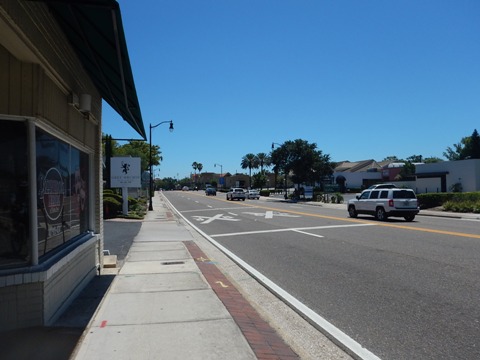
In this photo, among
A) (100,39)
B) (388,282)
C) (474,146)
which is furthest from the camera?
(474,146)

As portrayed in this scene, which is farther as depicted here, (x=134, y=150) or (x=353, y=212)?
(x=134, y=150)

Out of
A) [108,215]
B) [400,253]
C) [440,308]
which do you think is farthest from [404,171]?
[440,308]

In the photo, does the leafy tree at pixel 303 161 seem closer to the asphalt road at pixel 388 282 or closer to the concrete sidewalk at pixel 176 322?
the asphalt road at pixel 388 282

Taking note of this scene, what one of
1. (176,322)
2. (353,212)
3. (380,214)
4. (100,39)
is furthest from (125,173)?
(100,39)

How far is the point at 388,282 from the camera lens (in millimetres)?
8234

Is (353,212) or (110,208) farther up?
(110,208)

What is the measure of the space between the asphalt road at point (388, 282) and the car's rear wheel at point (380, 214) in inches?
275

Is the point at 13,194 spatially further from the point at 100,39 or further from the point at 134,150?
the point at 134,150

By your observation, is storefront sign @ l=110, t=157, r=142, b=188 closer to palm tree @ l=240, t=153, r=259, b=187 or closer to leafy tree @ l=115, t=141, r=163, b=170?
leafy tree @ l=115, t=141, r=163, b=170

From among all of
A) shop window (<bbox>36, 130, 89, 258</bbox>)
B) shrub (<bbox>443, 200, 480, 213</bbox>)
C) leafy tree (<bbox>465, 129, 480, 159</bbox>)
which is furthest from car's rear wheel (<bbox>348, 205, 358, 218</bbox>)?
leafy tree (<bbox>465, 129, 480, 159</bbox>)

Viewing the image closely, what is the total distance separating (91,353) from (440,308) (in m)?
4.79

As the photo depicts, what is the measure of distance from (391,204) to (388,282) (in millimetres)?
15088

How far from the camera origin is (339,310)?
6.55 metres

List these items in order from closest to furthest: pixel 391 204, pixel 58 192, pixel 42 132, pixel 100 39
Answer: pixel 100 39 → pixel 42 132 → pixel 58 192 → pixel 391 204
